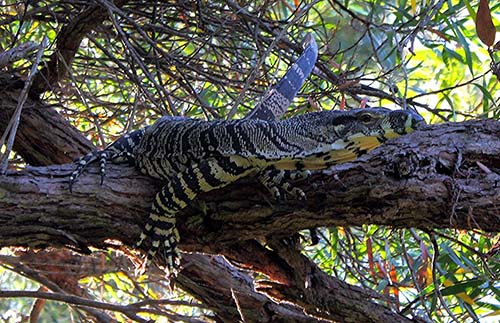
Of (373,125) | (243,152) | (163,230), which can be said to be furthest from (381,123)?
(163,230)

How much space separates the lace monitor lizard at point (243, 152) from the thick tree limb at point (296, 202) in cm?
6

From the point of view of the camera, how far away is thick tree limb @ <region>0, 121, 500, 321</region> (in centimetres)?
197

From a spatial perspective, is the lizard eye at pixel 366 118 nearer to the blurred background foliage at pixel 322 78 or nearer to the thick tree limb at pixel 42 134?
the blurred background foliage at pixel 322 78

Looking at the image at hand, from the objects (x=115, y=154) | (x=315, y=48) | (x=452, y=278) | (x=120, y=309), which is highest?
(x=315, y=48)

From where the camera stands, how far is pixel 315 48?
105 inches

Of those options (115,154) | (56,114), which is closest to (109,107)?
(56,114)

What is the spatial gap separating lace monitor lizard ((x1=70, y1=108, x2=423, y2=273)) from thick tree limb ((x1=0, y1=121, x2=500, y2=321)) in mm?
59

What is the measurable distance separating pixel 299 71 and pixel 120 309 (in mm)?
1138

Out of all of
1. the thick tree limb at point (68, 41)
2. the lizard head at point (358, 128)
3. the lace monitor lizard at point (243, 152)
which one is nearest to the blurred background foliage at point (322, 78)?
the thick tree limb at point (68, 41)

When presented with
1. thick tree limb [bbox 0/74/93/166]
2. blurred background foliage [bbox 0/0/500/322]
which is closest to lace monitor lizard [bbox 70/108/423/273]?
blurred background foliage [bbox 0/0/500/322]

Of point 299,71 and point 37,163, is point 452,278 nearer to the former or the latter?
point 299,71

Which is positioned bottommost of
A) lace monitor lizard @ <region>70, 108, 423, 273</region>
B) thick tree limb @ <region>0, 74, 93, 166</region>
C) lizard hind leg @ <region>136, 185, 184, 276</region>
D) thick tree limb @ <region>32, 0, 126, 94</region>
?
lizard hind leg @ <region>136, 185, 184, 276</region>

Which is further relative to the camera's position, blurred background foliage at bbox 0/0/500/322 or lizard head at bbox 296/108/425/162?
blurred background foliage at bbox 0/0/500/322

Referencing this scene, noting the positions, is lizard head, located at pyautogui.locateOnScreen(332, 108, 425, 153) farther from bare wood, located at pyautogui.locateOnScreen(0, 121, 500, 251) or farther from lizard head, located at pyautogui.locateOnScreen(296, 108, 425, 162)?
bare wood, located at pyautogui.locateOnScreen(0, 121, 500, 251)
